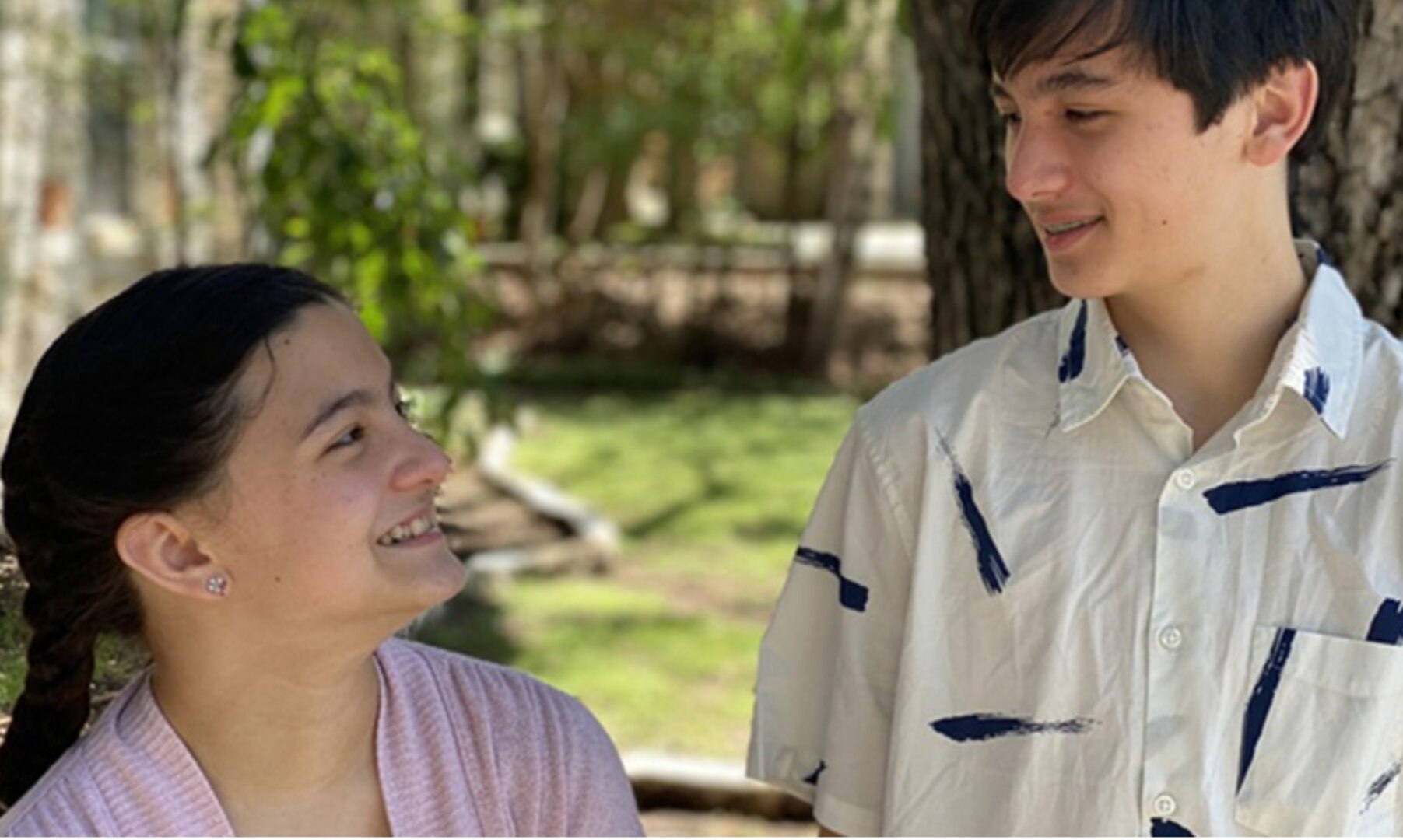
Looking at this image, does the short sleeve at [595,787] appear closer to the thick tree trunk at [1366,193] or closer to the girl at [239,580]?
the girl at [239,580]

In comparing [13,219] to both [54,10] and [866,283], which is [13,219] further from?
[866,283]

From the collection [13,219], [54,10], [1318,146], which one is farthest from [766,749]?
[54,10]

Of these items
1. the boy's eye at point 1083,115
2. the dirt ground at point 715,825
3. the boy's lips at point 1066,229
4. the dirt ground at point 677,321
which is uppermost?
the boy's eye at point 1083,115

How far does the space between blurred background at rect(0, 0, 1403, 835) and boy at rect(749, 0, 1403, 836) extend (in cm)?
68

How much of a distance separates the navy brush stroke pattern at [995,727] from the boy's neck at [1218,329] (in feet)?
0.96

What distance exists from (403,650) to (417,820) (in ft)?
0.61

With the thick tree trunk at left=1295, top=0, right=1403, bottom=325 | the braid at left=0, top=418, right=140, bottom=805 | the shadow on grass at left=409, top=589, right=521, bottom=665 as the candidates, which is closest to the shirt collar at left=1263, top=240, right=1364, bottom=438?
the thick tree trunk at left=1295, top=0, right=1403, bottom=325

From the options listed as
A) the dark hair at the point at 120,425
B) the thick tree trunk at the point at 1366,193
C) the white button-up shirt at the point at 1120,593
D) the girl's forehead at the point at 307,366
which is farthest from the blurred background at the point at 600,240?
the white button-up shirt at the point at 1120,593

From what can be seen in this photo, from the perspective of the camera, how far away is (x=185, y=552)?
1.77 meters

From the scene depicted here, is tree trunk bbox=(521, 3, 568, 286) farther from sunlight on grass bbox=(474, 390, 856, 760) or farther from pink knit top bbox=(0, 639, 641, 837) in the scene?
pink knit top bbox=(0, 639, 641, 837)

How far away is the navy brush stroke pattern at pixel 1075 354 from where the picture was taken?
1.85m

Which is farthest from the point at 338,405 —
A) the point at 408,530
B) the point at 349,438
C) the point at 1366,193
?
the point at 1366,193

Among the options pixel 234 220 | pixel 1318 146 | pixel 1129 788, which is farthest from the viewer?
pixel 234 220

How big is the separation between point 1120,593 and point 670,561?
18.1ft
